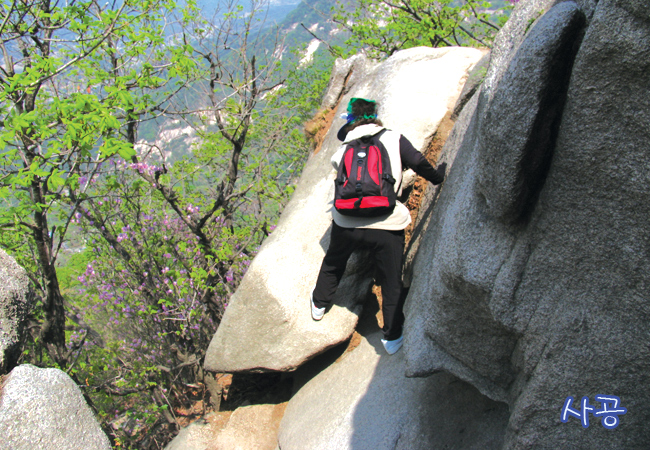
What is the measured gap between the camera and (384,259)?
4.84m

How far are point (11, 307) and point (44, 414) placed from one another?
128 cm

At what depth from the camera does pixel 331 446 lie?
186 inches

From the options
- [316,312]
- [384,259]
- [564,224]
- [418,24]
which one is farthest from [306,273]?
[418,24]

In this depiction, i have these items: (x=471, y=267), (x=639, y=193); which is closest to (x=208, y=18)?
(x=471, y=267)

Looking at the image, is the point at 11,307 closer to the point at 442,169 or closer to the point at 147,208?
the point at 147,208

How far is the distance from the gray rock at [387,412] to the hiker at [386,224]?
445mm

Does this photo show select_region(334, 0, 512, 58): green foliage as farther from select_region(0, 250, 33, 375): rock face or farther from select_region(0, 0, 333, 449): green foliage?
select_region(0, 250, 33, 375): rock face

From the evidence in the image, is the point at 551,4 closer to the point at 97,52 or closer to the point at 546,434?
the point at 546,434

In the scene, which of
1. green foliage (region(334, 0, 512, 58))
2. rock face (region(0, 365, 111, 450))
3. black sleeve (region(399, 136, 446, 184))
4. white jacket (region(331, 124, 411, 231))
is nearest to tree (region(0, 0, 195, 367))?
rock face (region(0, 365, 111, 450))

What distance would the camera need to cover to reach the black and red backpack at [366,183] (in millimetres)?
4539

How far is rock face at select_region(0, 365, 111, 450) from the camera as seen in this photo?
4312 mm

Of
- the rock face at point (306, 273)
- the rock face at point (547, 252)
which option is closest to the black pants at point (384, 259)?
the rock face at point (547, 252)

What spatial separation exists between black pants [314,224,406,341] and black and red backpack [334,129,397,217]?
0.26m

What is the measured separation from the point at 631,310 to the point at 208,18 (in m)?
7.96
